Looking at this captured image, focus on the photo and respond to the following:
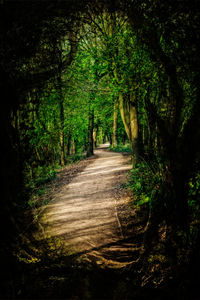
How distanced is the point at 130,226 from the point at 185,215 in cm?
253

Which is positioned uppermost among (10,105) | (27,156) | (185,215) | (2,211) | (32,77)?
(32,77)

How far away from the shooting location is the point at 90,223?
5805 mm

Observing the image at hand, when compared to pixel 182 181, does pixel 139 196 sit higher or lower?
lower

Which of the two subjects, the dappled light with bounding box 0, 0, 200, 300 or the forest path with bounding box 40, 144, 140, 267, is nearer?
the dappled light with bounding box 0, 0, 200, 300

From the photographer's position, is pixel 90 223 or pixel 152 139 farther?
pixel 90 223

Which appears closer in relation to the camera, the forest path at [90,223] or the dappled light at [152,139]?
the dappled light at [152,139]

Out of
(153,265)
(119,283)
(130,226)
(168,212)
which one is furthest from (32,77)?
(130,226)

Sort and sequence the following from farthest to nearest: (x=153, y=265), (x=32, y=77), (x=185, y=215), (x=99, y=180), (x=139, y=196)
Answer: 1. (x=99, y=180)
2. (x=139, y=196)
3. (x=153, y=265)
4. (x=185, y=215)
5. (x=32, y=77)

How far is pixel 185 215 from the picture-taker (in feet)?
11.2

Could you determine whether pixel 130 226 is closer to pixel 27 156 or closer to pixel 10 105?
pixel 27 156

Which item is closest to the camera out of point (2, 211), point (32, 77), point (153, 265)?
point (2, 211)

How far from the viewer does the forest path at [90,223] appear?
4.51m

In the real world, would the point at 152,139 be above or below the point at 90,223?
above

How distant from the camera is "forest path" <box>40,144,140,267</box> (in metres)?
4.51
